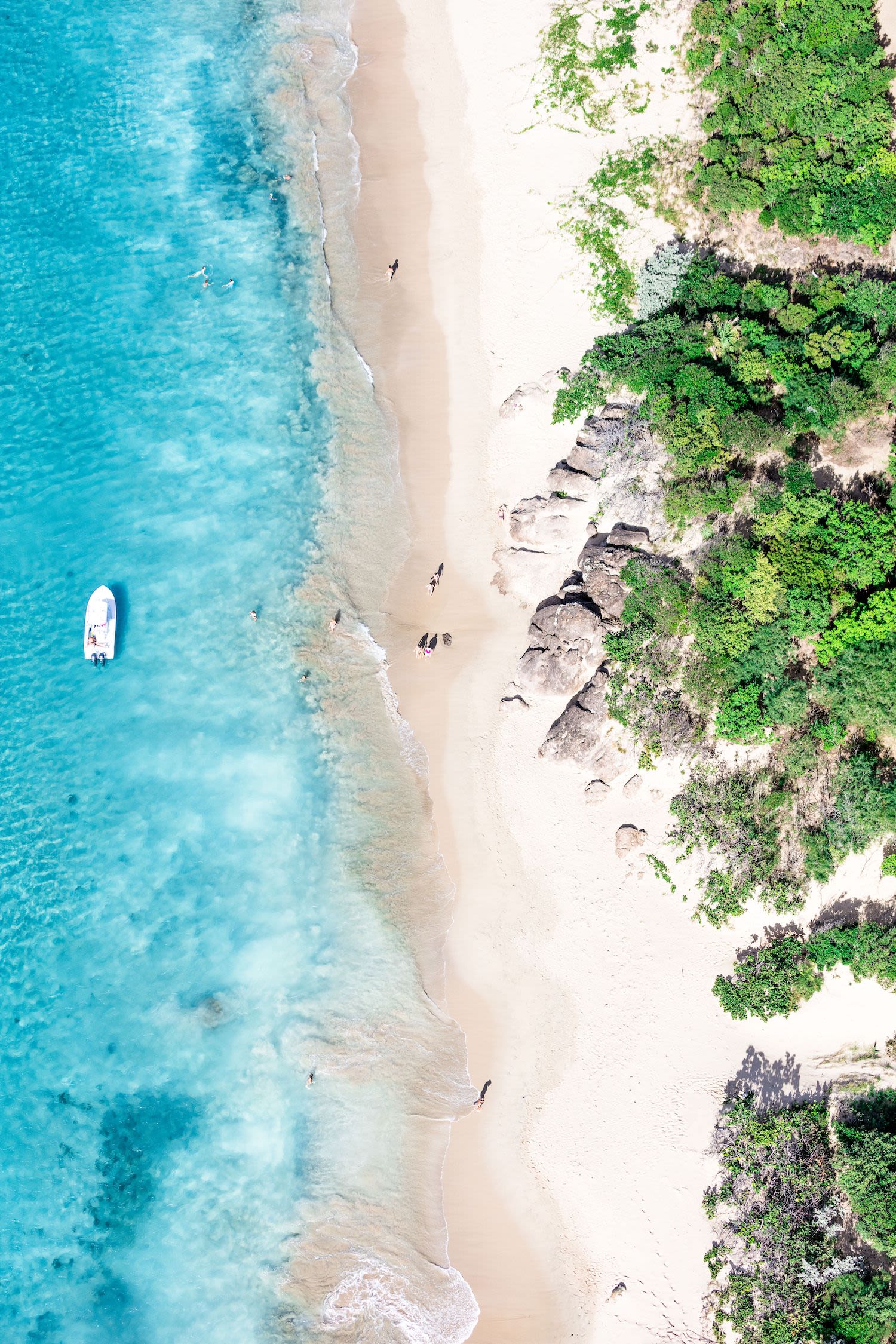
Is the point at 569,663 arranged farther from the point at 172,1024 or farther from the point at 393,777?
the point at 172,1024

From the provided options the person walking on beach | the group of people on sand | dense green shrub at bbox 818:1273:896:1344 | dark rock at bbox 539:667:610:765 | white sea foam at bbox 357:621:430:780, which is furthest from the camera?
the group of people on sand

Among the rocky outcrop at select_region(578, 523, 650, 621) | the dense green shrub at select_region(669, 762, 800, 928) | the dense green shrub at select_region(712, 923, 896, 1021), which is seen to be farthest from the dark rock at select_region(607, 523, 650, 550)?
the dense green shrub at select_region(712, 923, 896, 1021)

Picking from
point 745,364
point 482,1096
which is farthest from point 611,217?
point 482,1096

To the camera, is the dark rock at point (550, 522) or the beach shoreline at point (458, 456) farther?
the dark rock at point (550, 522)

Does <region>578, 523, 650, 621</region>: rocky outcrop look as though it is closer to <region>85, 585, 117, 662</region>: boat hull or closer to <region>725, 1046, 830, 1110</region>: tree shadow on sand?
<region>725, 1046, 830, 1110</region>: tree shadow on sand

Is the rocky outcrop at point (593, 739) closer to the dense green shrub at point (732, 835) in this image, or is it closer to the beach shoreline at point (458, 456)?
the dense green shrub at point (732, 835)

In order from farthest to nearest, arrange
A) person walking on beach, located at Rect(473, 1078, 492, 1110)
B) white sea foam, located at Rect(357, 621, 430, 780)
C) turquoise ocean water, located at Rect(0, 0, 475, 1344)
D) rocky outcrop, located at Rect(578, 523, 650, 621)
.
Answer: white sea foam, located at Rect(357, 621, 430, 780)
rocky outcrop, located at Rect(578, 523, 650, 621)
turquoise ocean water, located at Rect(0, 0, 475, 1344)
person walking on beach, located at Rect(473, 1078, 492, 1110)

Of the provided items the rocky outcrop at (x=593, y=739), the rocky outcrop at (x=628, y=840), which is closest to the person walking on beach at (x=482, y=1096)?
the rocky outcrop at (x=628, y=840)
